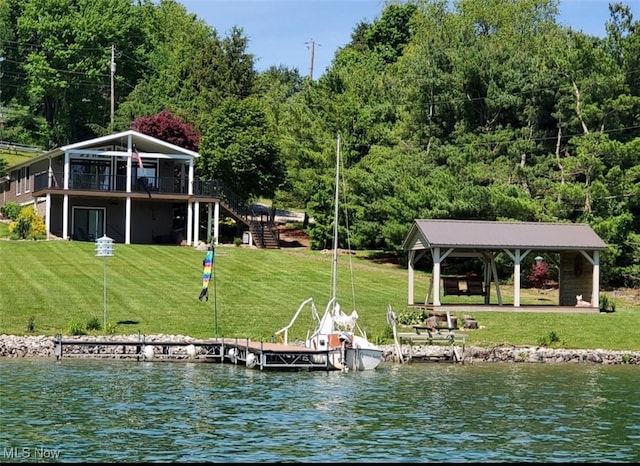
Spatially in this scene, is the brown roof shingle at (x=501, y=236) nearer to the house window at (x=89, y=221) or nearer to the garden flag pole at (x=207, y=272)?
the garden flag pole at (x=207, y=272)

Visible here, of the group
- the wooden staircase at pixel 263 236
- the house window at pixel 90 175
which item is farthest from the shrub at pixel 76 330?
the wooden staircase at pixel 263 236

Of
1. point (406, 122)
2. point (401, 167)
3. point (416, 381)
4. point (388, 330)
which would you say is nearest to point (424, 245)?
point (388, 330)

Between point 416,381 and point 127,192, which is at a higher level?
point 127,192

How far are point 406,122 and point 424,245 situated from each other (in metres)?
23.2

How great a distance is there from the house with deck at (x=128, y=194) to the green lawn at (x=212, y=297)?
3485 millimetres

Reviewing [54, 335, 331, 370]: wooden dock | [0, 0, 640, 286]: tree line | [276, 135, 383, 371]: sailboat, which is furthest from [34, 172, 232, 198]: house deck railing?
[276, 135, 383, 371]: sailboat

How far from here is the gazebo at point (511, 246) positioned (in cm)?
4312

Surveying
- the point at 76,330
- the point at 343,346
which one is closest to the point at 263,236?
the point at 76,330

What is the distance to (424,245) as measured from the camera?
4359 centimetres

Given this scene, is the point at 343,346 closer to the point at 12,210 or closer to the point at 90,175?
the point at 90,175

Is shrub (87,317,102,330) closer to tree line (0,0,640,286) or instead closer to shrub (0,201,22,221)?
tree line (0,0,640,286)

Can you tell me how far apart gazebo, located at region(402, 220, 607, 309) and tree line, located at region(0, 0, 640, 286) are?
6.58 m

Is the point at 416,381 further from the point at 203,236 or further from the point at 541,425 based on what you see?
the point at 203,236

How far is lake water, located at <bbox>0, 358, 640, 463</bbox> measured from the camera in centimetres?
2075
